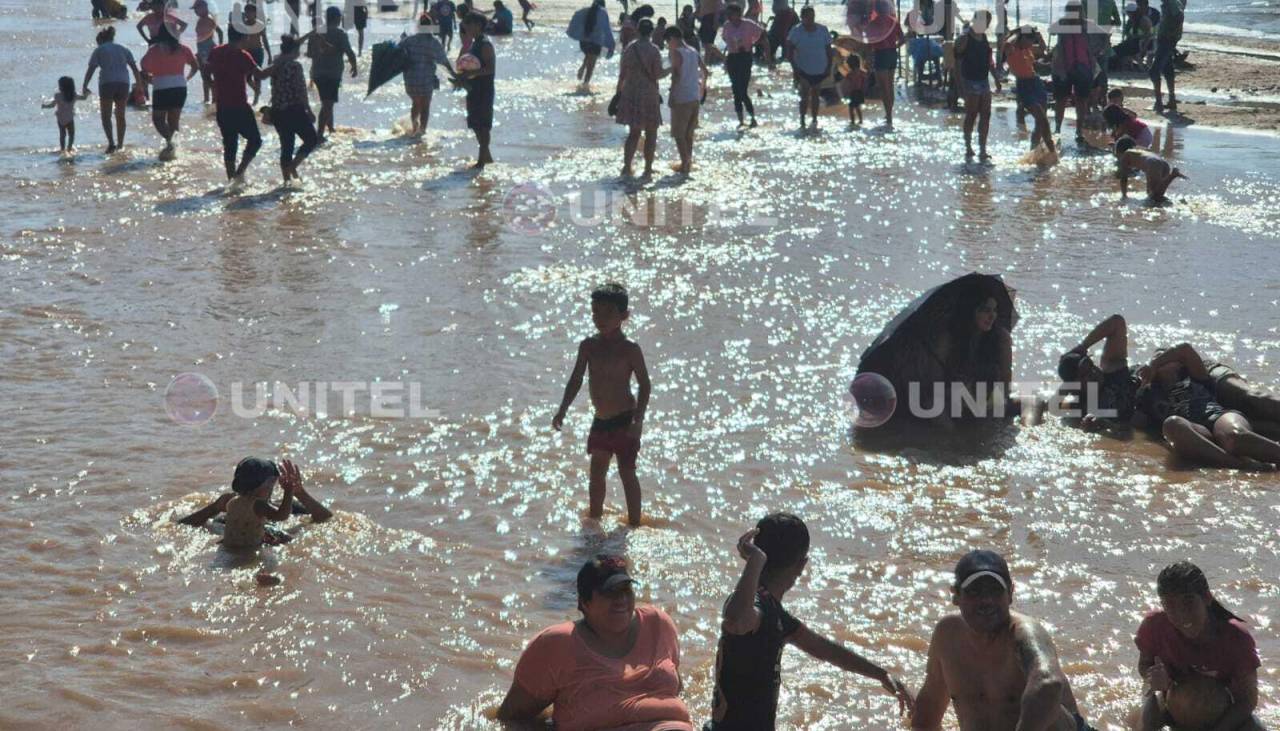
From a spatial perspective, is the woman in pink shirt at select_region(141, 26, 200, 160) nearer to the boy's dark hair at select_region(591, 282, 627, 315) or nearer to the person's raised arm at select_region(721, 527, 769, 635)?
the boy's dark hair at select_region(591, 282, 627, 315)

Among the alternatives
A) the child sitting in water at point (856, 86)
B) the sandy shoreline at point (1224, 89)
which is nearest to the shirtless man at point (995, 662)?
the sandy shoreline at point (1224, 89)

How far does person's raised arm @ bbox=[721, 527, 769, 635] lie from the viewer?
4.12 m

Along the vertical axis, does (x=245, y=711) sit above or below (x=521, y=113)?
below

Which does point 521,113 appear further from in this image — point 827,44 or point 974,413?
point 974,413

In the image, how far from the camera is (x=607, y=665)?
4.61m

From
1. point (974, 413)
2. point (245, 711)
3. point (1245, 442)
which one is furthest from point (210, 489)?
point (1245, 442)

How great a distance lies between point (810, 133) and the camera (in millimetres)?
19234

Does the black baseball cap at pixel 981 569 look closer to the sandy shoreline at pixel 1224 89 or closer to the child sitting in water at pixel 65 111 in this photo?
the child sitting in water at pixel 65 111

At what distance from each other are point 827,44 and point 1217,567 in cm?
1390

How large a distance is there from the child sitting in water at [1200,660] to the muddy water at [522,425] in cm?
43

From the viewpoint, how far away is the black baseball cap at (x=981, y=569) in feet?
13.9

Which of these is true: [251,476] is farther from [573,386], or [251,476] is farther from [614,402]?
[614,402]

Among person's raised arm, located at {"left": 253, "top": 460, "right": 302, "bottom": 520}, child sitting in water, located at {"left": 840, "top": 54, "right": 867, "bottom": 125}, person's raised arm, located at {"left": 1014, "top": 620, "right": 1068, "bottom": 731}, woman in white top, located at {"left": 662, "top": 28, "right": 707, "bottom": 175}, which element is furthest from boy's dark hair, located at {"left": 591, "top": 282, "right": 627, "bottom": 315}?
child sitting in water, located at {"left": 840, "top": 54, "right": 867, "bottom": 125}

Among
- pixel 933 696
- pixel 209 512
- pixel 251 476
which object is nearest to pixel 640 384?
pixel 251 476
